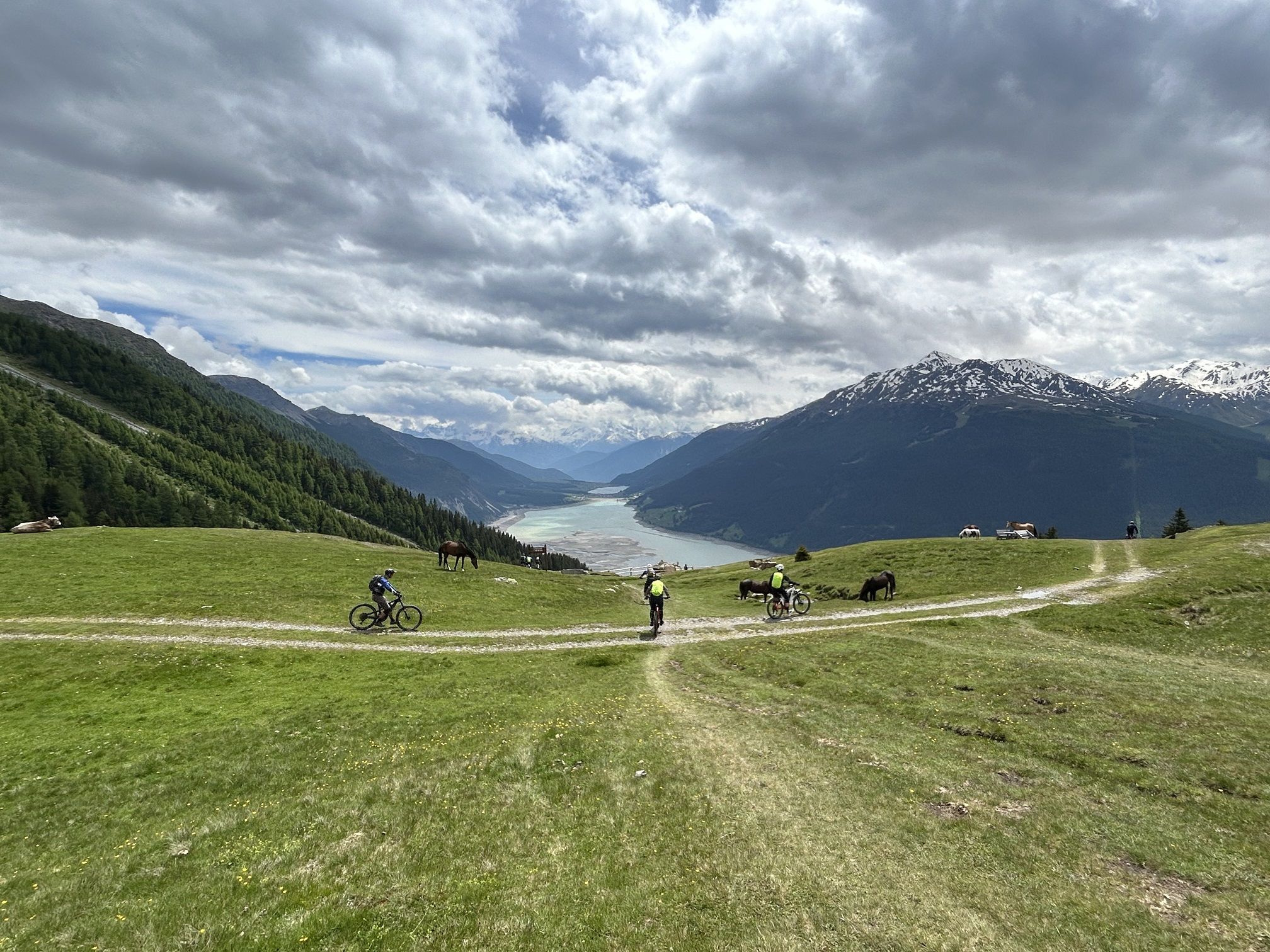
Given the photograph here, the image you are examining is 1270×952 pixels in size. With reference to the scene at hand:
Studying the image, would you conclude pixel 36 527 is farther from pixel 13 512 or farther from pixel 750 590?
pixel 13 512

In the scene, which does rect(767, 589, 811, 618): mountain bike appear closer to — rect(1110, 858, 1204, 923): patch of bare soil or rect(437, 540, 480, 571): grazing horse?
rect(437, 540, 480, 571): grazing horse

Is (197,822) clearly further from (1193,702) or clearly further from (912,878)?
(1193,702)

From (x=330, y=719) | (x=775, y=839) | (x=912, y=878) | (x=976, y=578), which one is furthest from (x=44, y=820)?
(x=976, y=578)

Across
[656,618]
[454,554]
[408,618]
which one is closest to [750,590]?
[656,618]

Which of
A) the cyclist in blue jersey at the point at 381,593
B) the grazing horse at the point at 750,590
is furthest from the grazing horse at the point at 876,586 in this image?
the cyclist in blue jersey at the point at 381,593

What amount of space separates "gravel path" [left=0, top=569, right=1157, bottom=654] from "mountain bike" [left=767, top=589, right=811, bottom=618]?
83 centimetres

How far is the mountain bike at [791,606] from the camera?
39656mm

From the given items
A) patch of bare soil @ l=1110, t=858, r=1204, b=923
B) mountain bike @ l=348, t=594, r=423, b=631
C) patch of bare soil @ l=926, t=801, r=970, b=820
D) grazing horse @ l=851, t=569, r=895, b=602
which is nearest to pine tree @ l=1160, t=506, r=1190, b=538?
grazing horse @ l=851, t=569, r=895, b=602

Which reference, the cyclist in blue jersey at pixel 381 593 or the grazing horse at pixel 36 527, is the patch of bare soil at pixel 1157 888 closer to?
the cyclist in blue jersey at pixel 381 593

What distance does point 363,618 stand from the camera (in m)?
33.1

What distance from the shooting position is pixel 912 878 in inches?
438

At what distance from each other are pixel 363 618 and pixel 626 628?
16.3 metres

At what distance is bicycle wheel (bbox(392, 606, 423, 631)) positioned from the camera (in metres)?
33.4

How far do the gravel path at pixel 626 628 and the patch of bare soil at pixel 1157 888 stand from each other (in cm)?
2249
